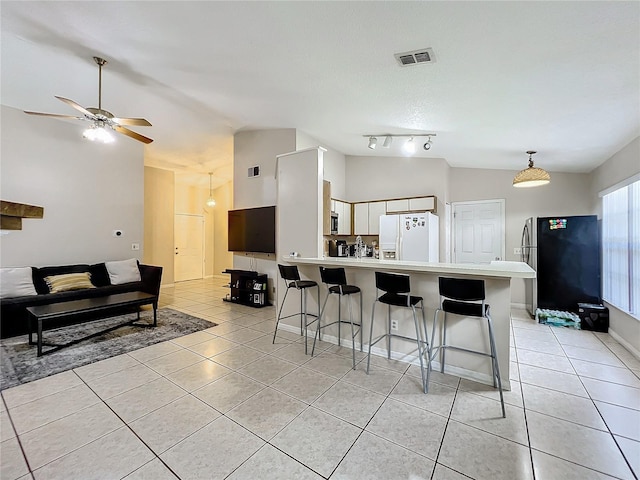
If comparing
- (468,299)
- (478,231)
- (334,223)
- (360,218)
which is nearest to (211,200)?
(334,223)

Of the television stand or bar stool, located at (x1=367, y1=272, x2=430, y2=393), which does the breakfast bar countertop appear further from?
the television stand

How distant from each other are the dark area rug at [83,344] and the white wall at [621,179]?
5.45 meters

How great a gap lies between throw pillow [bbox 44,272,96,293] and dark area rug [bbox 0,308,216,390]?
58 cm

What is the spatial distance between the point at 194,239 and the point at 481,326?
833cm

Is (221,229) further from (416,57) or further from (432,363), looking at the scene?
(416,57)

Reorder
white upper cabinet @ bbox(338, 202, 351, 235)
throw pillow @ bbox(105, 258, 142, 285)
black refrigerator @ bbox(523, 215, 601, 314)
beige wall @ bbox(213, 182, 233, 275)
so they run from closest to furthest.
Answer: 1. black refrigerator @ bbox(523, 215, 601, 314)
2. throw pillow @ bbox(105, 258, 142, 285)
3. white upper cabinet @ bbox(338, 202, 351, 235)
4. beige wall @ bbox(213, 182, 233, 275)

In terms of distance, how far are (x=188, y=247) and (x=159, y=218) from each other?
5.76 feet

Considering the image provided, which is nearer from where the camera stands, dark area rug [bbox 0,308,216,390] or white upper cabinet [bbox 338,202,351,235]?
dark area rug [bbox 0,308,216,390]

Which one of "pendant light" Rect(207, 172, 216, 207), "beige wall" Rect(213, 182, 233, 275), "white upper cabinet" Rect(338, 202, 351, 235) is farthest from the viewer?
"beige wall" Rect(213, 182, 233, 275)

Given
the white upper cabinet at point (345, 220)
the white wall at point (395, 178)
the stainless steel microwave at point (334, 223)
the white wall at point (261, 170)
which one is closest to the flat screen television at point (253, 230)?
the white wall at point (261, 170)

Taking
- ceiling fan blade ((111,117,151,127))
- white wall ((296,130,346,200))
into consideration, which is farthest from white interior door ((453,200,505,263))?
ceiling fan blade ((111,117,151,127))

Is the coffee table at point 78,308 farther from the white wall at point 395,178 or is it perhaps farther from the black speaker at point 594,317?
the black speaker at point 594,317

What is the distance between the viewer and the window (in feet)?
10.5

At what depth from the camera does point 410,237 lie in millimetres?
4793
